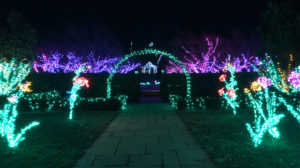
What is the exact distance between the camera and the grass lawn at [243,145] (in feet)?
13.8

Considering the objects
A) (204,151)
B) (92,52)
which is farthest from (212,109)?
(92,52)

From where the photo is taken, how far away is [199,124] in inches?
301

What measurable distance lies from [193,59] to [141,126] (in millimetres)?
15620

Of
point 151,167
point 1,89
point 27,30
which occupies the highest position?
point 27,30

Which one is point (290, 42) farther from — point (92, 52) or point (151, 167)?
point (92, 52)

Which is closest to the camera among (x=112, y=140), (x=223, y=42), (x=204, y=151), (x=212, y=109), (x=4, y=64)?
(x=204, y=151)

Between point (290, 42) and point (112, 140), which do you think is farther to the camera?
point (290, 42)

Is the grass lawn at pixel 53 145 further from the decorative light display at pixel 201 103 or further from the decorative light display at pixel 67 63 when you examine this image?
the decorative light display at pixel 67 63

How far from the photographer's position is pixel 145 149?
5008 millimetres

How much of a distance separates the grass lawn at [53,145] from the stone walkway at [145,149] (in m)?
0.27

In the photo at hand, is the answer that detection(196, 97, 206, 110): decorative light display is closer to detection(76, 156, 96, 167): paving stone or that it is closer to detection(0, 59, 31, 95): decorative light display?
detection(76, 156, 96, 167): paving stone

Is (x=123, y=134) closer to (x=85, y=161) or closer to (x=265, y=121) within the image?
(x=85, y=161)

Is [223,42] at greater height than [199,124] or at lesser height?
greater

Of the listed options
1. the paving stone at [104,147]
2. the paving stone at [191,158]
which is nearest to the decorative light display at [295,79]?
the paving stone at [191,158]
